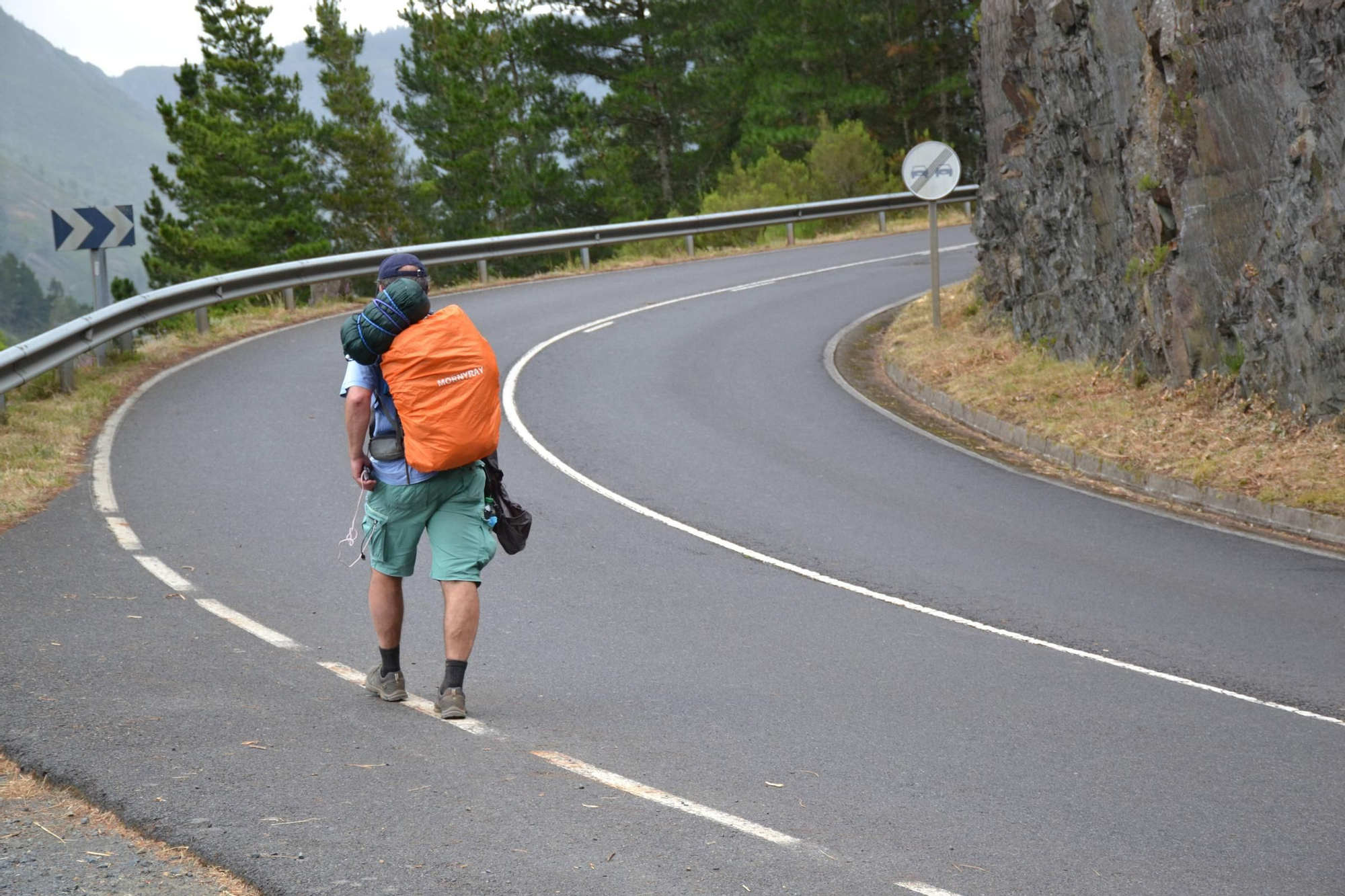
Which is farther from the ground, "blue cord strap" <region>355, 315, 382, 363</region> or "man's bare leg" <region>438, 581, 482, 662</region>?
"blue cord strap" <region>355, 315, 382, 363</region>

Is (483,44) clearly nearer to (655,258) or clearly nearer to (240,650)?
(655,258)

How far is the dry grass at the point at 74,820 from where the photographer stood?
4.40 meters

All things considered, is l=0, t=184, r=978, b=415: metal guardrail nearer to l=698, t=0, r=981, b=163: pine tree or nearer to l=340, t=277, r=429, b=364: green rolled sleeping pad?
A: l=340, t=277, r=429, b=364: green rolled sleeping pad

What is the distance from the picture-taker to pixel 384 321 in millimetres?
5781

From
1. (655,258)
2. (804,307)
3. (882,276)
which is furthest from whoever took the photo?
(655,258)

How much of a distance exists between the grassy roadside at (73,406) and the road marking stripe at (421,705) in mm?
4041

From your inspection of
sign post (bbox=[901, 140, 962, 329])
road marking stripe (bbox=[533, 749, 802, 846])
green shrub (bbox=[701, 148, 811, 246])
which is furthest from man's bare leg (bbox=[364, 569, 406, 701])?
green shrub (bbox=[701, 148, 811, 246])

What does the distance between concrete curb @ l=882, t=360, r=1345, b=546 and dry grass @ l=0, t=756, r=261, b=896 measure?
29.2 ft

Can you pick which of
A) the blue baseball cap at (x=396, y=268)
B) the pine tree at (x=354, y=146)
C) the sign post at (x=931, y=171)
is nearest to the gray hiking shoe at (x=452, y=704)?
the blue baseball cap at (x=396, y=268)

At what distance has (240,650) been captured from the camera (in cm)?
690

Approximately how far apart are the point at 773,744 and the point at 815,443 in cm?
765

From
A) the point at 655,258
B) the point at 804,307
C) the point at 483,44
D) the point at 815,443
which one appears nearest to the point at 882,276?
the point at 804,307

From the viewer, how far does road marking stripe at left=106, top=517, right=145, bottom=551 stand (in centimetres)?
904

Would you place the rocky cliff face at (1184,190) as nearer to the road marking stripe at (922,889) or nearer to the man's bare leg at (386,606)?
the road marking stripe at (922,889)
